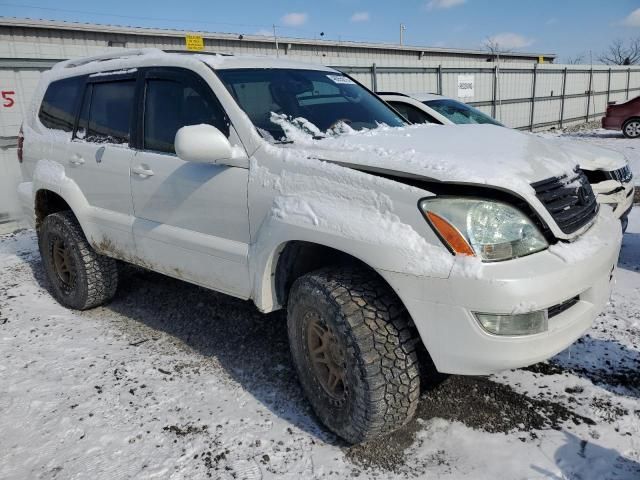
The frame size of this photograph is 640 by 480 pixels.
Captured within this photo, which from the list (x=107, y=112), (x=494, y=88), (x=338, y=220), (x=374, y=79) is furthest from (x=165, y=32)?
(x=338, y=220)

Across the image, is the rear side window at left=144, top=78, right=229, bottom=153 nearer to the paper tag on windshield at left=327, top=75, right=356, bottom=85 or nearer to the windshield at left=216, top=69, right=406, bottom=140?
the windshield at left=216, top=69, right=406, bottom=140

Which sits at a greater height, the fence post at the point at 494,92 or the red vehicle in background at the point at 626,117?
the fence post at the point at 494,92

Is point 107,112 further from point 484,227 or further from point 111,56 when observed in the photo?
point 484,227

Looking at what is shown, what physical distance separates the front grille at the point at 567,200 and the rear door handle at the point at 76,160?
10.7 ft

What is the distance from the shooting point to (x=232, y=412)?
285 cm

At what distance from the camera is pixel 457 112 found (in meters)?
6.98

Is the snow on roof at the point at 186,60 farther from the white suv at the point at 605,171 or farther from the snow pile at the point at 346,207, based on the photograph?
the white suv at the point at 605,171

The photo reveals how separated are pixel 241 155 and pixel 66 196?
2.02m

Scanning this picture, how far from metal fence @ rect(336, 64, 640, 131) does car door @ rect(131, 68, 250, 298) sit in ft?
29.1

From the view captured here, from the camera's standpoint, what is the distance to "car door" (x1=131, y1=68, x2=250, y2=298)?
290cm

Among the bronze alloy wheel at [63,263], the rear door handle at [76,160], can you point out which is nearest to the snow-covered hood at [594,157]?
the rear door handle at [76,160]

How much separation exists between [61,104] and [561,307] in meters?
4.06

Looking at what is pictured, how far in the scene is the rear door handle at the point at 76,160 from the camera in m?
3.95

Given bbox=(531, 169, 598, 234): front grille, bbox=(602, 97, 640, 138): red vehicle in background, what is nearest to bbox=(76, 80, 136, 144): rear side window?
bbox=(531, 169, 598, 234): front grille
